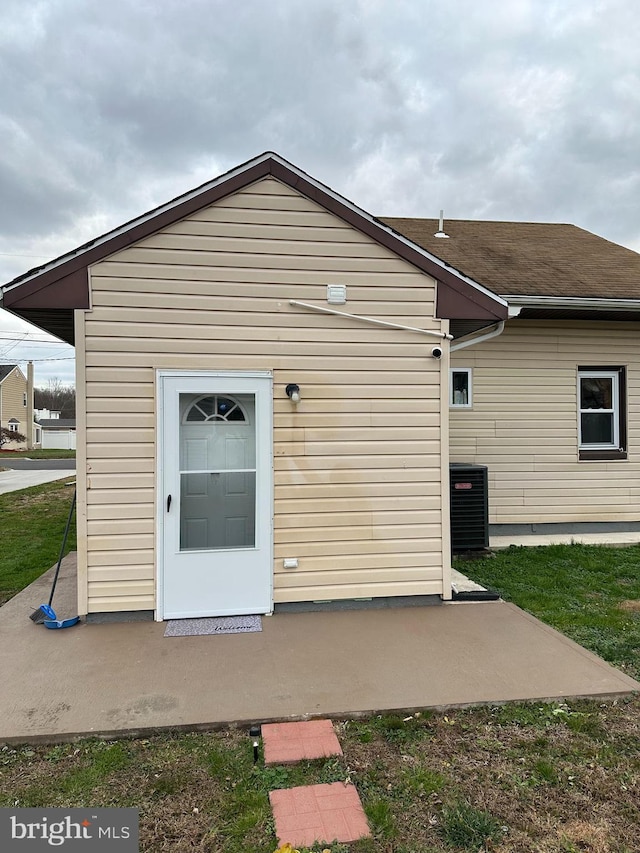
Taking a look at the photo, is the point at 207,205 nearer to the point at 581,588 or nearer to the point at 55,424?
the point at 581,588

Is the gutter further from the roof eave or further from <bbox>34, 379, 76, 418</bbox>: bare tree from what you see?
<bbox>34, 379, 76, 418</bbox>: bare tree

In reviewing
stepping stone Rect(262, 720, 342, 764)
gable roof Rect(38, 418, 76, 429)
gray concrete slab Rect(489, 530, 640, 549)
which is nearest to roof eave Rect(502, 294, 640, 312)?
gray concrete slab Rect(489, 530, 640, 549)

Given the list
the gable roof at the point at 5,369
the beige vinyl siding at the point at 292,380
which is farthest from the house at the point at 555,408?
the gable roof at the point at 5,369

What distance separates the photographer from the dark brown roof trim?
3.91 m

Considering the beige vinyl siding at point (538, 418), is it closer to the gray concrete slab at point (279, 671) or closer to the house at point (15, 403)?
the gray concrete slab at point (279, 671)

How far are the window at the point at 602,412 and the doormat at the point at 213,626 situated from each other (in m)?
5.61

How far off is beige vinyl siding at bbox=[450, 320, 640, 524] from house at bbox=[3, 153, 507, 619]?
107 inches

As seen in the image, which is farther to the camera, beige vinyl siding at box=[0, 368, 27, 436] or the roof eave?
beige vinyl siding at box=[0, 368, 27, 436]

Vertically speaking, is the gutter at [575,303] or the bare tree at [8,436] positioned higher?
the gutter at [575,303]

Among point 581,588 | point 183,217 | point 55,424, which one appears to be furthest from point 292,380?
point 55,424

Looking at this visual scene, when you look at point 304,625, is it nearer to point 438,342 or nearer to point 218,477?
point 218,477

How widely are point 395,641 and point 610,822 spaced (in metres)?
1.80

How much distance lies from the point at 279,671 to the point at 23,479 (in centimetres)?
1555

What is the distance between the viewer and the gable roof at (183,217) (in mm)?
3916
